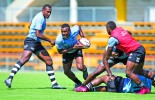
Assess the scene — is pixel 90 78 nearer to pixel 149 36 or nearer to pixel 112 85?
pixel 112 85

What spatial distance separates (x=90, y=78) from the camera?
46.3 feet

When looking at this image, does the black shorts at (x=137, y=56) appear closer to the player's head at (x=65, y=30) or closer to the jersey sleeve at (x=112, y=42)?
the jersey sleeve at (x=112, y=42)

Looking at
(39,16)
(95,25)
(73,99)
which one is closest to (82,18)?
(95,25)

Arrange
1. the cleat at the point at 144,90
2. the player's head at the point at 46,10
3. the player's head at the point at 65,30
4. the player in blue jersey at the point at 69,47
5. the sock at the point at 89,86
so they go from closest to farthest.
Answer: the cleat at the point at 144,90 < the sock at the point at 89,86 < the player's head at the point at 65,30 < the player in blue jersey at the point at 69,47 < the player's head at the point at 46,10

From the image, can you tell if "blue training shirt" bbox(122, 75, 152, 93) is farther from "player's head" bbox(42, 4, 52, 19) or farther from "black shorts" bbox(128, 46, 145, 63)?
"player's head" bbox(42, 4, 52, 19)

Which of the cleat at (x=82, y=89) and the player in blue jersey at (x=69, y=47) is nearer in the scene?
the cleat at (x=82, y=89)

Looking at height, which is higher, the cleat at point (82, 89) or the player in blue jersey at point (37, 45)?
the player in blue jersey at point (37, 45)

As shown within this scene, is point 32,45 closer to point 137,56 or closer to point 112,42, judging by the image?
point 112,42

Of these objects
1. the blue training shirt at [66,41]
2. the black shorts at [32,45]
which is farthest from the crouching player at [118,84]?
the black shorts at [32,45]

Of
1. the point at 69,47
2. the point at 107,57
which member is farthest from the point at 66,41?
the point at 107,57

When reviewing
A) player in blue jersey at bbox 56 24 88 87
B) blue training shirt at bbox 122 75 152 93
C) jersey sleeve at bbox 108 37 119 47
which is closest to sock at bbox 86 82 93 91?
blue training shirt at bbox 122 75 152 93

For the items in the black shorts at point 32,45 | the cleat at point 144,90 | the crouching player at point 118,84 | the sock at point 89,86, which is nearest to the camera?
the cleat at point 144,90

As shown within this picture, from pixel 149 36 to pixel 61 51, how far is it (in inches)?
610

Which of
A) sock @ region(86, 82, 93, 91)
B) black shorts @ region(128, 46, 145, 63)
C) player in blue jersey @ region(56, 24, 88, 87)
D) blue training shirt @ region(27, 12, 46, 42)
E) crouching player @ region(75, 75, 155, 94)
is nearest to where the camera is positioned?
black shorts @ region(128, 46, 145, 63)
